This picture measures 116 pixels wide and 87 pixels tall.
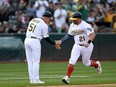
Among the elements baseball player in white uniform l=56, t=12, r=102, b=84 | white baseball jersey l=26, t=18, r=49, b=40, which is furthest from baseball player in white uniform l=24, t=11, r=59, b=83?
baseball player in white uniform l=56, t=12, r=102, b=84

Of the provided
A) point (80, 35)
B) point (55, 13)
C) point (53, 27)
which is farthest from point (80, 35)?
point (53, 27)

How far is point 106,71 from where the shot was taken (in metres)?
16.7

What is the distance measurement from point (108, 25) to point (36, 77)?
11638 mm

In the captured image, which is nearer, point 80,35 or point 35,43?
point 35,43

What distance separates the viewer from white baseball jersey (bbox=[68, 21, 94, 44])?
42.8 feet

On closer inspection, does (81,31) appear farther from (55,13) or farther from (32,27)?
(55,13)

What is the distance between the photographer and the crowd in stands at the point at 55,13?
22.0 meters

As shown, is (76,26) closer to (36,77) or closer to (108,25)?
(36,77)

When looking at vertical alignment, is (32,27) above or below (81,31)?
above

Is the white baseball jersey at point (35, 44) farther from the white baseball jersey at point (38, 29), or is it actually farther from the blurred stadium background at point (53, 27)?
the blurred stadium background at point (53, 27)

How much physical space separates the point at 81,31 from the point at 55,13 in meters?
8.95

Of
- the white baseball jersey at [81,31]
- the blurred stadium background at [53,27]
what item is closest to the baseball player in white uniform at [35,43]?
the white baseball jersey at [81,31]

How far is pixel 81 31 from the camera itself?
13117mm

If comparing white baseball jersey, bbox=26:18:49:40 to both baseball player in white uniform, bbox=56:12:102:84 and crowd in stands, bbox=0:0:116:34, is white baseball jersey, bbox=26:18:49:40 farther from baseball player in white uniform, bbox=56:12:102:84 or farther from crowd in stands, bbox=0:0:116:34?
crowd in stands, bbox=0:0:116:34
